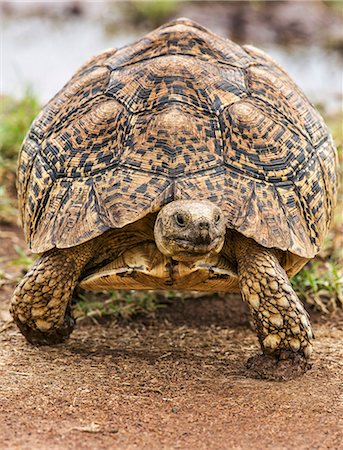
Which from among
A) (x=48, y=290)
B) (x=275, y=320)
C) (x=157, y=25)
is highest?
(x=157, y=25)

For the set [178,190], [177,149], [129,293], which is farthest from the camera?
[129,293]

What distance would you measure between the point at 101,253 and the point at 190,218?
78 centimetres

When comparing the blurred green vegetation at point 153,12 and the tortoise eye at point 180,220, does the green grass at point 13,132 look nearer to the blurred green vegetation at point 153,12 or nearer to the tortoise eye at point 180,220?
the tortoise eye at point 180,220

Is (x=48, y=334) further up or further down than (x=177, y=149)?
further down

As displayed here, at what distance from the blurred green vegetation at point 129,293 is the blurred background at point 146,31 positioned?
2.68ft

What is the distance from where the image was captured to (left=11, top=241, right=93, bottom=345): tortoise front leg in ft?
13.4

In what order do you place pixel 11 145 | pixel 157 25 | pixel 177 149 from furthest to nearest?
1. pixel 157 25
2. pixel 11 145
3. pixel 177 149

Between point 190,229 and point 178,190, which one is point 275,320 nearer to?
point 190,229

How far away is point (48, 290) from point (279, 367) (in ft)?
3.97

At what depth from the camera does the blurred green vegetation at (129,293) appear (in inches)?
194

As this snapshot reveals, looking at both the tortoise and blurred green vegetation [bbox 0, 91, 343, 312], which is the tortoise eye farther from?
blurred green vegetation [bbox 0, 91, 343, 312]

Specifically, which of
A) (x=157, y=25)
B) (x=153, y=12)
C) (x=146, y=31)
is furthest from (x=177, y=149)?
(x=153, y=12)

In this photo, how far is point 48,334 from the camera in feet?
13.9

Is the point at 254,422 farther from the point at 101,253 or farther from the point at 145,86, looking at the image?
the point at 145,86
